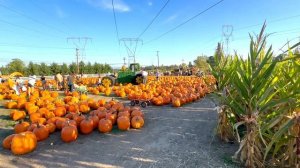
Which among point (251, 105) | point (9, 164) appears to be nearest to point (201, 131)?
point (251, 105)

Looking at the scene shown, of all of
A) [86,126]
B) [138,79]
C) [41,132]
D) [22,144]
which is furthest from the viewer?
[138,79]

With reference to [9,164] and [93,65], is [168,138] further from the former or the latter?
[93,65]

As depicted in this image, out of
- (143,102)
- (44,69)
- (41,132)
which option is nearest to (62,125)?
Result: (41,132)

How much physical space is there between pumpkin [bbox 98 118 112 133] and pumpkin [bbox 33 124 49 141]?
120 centimetres

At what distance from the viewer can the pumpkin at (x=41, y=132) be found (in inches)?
198

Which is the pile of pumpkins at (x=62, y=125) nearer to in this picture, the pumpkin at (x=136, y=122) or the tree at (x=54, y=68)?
the pumpkin at (x=136, y=122)

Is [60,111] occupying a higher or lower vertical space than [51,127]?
higher

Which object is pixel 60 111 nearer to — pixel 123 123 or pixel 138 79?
pixel 123 123

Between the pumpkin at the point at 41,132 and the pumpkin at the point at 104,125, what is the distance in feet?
3.93

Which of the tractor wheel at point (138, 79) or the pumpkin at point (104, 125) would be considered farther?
the tractor wheel at point (138, 79)

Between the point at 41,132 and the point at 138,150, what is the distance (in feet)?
7.56

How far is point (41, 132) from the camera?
507cm

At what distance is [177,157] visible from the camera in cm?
403

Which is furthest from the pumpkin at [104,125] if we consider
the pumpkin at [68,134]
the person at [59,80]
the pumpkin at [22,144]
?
the person at [59,80]
